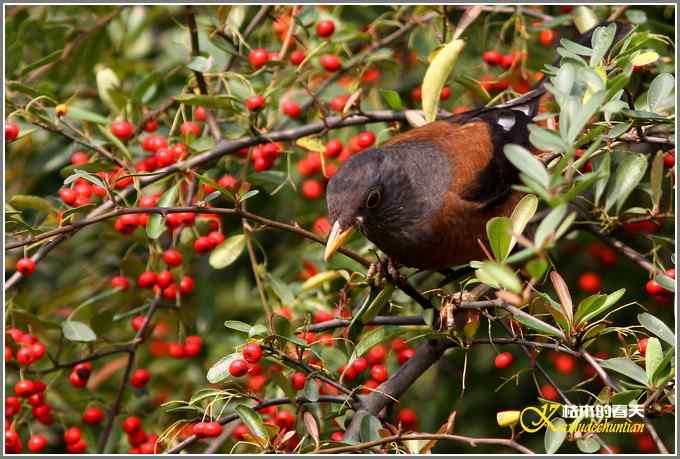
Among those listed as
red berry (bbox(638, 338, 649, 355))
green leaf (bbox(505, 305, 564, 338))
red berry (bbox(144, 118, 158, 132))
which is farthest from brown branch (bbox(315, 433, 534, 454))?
red berry (bbox(144, 118, 158, 132))

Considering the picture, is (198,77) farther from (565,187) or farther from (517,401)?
(517,401)

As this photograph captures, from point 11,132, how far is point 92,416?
128cm

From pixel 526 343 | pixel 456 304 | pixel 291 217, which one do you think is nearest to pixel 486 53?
pixel 291 217

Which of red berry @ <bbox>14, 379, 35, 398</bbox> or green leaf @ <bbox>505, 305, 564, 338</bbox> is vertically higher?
green leaf @ <bbox>505, 305, 564, 338</bbox>

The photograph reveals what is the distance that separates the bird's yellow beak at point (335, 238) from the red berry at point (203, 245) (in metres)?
0.72

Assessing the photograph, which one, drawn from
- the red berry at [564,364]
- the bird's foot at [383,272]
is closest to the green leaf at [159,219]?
the bird's foot at [383,272]

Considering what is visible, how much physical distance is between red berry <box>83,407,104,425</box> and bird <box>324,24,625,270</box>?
143cm

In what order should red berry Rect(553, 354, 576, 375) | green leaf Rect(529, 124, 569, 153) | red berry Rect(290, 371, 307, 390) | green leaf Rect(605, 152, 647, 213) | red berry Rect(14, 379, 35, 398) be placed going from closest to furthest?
green leaf Rect(529, 124, 569, 153) < red berry Rect(290, 371, 307, 390) < green leaf Rect(605, 152, 647, 213) < red berry Rect(14, 379, 35, 398) < red berry Rect(553, 354, 576, 375)

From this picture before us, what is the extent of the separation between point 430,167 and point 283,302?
2.91ft

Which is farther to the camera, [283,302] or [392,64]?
[392,64]

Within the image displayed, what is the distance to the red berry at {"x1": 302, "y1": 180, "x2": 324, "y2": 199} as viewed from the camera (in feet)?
15.4

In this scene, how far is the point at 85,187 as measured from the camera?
11.8 feet

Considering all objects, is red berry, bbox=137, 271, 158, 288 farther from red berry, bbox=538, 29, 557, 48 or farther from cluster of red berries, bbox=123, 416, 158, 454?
red berry, bbox=538, 29, 557, 48

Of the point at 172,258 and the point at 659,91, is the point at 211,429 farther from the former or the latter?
the point at 659,91
